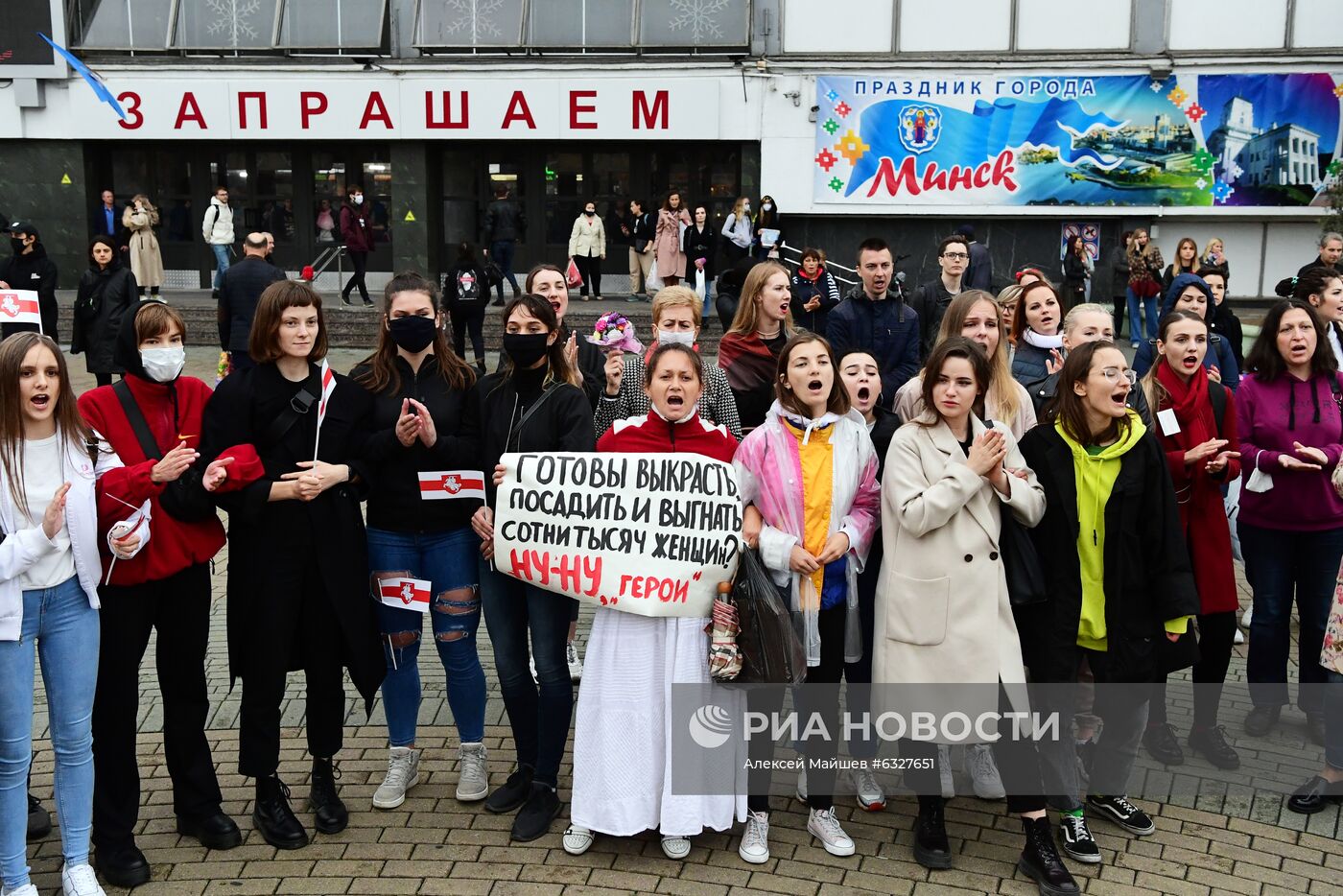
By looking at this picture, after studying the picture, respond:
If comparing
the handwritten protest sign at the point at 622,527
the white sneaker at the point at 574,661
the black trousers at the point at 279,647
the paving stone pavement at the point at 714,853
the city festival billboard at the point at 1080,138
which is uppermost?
A: the city festival billboard at the point at 1080,138

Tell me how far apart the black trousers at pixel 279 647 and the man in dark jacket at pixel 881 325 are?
348 centimetres

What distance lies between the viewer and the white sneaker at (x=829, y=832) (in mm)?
4941

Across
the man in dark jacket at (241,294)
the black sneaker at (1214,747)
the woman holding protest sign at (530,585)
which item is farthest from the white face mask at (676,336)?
the man in dark jacket at (241,294)

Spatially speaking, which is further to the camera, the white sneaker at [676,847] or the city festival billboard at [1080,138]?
the city festival billboard at [1080,138]

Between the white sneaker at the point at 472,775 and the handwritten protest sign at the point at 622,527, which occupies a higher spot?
the handwritten protest sign at the point at 622,527

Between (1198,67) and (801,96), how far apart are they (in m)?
6.09

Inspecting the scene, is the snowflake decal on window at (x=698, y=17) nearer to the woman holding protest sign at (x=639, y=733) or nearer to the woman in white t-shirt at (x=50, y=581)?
the woman holding protest sign at (x=639, y=733)

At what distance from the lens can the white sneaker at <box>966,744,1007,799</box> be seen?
5.45 m

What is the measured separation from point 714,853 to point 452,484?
173 cm

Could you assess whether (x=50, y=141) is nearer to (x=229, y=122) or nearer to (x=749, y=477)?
(x=229, y=122)

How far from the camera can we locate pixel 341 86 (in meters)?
21.8

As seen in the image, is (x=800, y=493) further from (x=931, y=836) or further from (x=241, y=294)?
(x=241, y=294)

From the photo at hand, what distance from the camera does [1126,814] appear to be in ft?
16.9

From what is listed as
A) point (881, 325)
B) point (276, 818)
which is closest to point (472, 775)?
point (276, 818)
